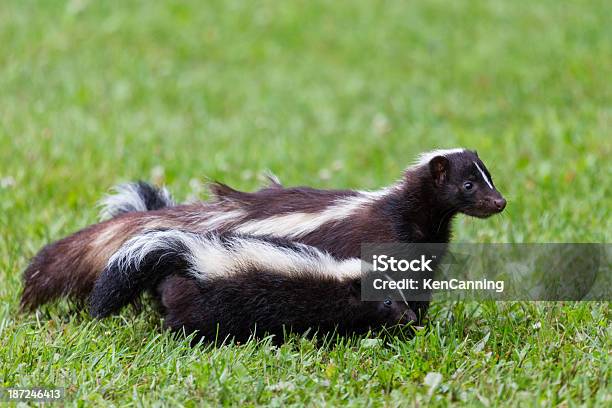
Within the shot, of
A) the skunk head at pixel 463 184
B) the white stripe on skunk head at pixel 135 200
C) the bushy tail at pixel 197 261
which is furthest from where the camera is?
the white stripe on skunk head at pixel 135 200

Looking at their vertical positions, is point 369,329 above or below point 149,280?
below

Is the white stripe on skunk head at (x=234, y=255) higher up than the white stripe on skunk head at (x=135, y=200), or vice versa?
the white stripe on skunk head at (x=135, y=200)

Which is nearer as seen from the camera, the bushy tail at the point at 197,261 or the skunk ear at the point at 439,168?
the bushy tail at the point at 197,261

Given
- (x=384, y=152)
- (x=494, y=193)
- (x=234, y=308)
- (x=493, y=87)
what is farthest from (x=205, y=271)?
(x=493, y=87)

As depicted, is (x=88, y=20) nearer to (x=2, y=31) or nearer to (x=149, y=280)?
(x=2, y=31)

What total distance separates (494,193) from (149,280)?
1.96 m

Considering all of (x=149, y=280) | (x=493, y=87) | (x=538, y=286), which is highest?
(x=493, y=87)

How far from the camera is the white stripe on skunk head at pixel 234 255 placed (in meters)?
5.09

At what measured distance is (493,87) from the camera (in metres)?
12.1

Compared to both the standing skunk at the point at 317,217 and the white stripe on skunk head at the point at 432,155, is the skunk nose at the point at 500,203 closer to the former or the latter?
the standing skunk at the point at 317,217

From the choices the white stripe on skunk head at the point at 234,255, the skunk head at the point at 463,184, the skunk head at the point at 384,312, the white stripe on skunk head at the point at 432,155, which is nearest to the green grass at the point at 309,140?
the skunk head at the point at 384,312

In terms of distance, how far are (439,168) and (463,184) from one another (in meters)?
0.16

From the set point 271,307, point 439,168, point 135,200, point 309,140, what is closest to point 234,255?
point 271,307

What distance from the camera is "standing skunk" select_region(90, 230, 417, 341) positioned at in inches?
201
